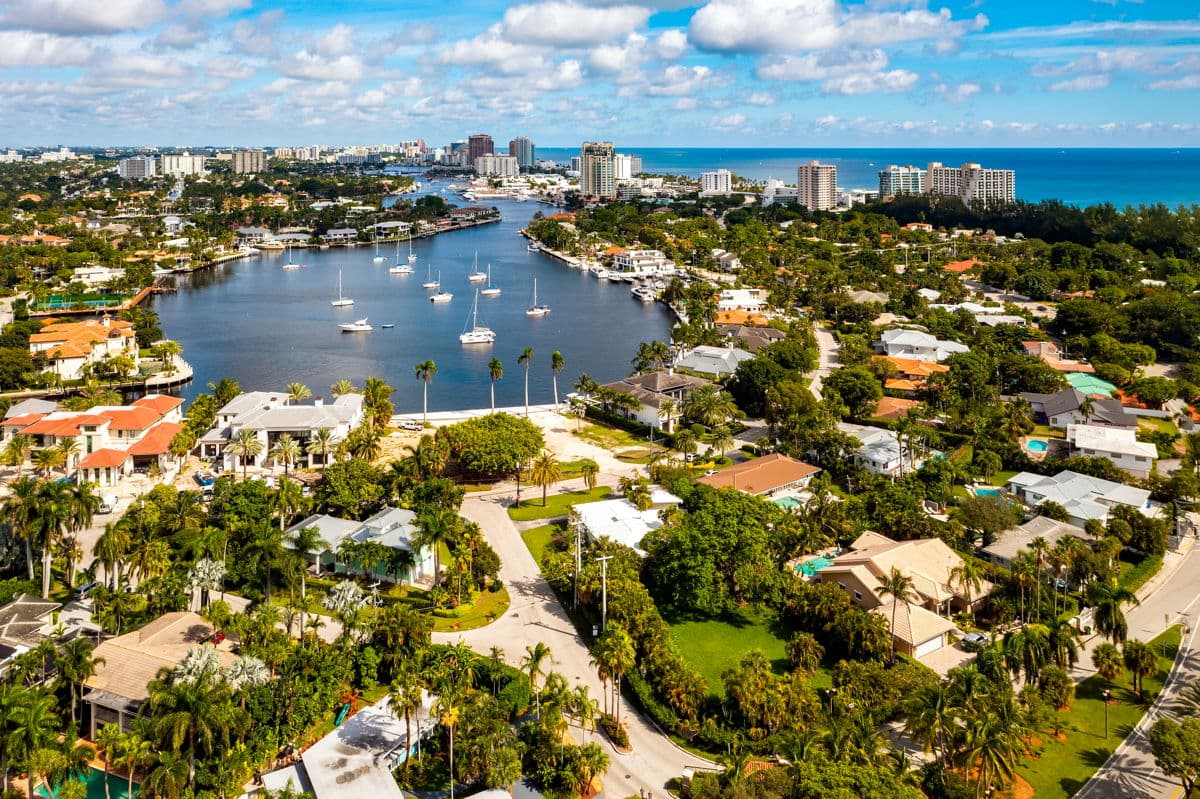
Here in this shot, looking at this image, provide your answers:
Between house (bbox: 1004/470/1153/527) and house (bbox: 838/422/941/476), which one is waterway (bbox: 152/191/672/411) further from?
house (bbox: 1004/470/1153/527)

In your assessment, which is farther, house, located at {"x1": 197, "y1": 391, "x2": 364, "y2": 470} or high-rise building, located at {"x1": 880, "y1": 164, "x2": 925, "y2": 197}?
high-rise building, located at {"x1": 880, "y1": 164, "x2": 925, "y2": 197}

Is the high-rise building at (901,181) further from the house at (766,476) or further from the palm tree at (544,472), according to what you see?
the palm tree at (544,472)

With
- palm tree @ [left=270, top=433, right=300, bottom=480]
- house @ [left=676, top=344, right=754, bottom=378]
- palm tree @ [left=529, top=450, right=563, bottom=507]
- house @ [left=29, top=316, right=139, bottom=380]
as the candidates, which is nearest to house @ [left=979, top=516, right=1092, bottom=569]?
palm tree @ [left=529, top=450, right=563, bottom=507]

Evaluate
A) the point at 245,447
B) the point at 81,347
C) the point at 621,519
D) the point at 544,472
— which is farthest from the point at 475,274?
the point at 621,519

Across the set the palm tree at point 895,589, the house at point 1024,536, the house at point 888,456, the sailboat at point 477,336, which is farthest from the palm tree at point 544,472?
the sailboat at point 477,336

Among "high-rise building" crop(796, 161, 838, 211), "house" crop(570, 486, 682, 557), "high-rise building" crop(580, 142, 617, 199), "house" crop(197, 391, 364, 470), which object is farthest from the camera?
"high-rise building" crop(580, 142, 617, 199)

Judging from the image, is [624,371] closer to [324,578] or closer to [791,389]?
[791,389]

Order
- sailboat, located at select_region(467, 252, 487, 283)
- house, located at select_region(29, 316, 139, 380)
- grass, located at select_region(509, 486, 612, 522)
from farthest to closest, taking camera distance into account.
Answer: sailboat, located at select_region(467, 252, 487, 283) → house, located at select_region(29, 316, 139, 380) → grass, located at select_region(509, 486, 612, 522)

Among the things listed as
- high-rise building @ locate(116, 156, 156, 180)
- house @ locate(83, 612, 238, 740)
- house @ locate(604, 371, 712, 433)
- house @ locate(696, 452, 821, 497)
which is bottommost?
house @ locate(83, 612, 238, 740)
